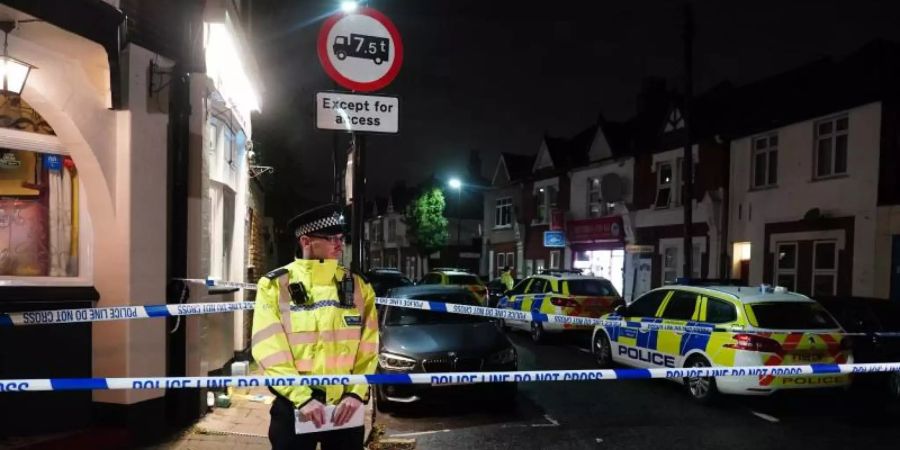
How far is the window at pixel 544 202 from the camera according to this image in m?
28.7

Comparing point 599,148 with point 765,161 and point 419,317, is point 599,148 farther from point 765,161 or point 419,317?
point 419,317

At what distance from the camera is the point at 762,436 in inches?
246

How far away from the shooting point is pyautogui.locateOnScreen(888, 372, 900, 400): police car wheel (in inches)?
315

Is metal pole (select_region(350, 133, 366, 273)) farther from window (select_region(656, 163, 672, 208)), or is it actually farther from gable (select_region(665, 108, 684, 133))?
gable (select_region(665, 108, 684, 133))

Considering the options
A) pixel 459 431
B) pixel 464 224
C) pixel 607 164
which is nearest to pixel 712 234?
pixel 607 164

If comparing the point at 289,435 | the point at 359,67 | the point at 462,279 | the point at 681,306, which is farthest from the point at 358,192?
the point at 462,279

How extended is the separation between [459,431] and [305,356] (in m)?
4.06

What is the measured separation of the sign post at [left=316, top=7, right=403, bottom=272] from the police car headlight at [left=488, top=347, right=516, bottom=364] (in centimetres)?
322

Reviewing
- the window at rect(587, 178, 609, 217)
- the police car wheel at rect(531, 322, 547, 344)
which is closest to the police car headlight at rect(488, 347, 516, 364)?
the police car wheel at rect(531, 322, 547, 344)

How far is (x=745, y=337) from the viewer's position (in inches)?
277

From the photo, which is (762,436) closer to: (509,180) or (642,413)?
(642,413)

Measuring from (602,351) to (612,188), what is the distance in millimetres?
14546

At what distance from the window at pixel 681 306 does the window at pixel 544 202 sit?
65.3ft

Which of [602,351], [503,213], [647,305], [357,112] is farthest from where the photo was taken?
[503,213]
